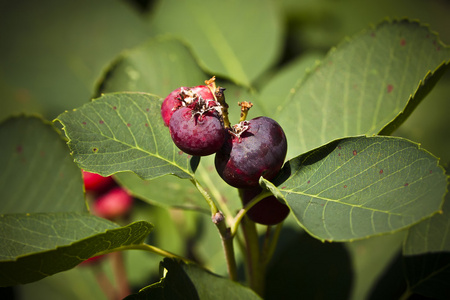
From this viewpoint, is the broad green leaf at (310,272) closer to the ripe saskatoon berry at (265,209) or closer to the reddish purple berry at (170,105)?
the ripe saskatoon berry at (265,209)

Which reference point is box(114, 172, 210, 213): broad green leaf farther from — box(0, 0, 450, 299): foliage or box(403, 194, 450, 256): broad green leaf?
box(403, 194, 450, 256): broad green leaf

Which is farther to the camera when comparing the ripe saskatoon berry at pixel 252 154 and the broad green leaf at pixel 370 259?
the broad green leaf at pixel 370 259

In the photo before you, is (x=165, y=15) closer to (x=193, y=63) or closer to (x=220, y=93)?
(x=193, y=63)

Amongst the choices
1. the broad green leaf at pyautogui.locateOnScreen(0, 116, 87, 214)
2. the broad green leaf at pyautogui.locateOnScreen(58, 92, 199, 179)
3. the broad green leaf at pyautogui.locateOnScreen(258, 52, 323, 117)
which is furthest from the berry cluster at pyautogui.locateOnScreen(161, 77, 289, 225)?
the broad green leaf at pyautogui.locateOnScreen(258, 52, 323, 117)

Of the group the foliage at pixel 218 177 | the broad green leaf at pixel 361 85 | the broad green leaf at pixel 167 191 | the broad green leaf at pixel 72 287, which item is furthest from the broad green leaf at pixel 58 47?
the broad green leaf at pixel 361 85

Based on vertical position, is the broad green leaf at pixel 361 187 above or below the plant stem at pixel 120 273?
above

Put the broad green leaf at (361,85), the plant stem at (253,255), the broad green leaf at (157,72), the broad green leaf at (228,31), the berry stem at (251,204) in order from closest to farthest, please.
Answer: the berry stem at (251,204)
the plant stem at (253,255)
the broad green leaf at (361,85)
the broad green leaf at (157,72)
the broad green leaf at (228,31)

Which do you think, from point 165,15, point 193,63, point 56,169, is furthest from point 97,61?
point 56,169

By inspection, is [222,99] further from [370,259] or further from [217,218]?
[370,259]

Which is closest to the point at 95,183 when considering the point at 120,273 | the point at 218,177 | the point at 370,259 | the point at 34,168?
the point at 120,273
